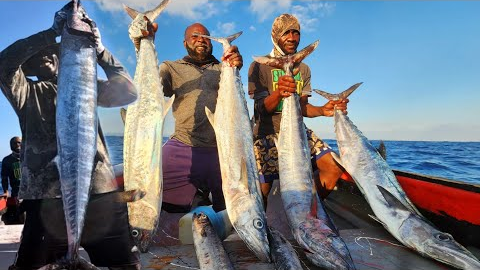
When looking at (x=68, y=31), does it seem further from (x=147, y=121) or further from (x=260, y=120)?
(x=260, y=120)

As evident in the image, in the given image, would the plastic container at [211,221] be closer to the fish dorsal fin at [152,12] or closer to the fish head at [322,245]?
the fish head at [322,245]

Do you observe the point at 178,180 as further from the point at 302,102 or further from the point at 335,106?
the point at 335,106

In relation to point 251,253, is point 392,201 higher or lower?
higher

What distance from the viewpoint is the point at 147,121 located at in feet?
9.25

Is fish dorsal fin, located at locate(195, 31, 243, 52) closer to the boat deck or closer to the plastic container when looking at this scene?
the plastic container

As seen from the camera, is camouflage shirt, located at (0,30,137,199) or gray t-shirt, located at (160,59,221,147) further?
gray t-shirt, located at (160,59,221,147)

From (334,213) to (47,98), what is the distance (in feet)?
12.1

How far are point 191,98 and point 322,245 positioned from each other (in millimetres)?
2041

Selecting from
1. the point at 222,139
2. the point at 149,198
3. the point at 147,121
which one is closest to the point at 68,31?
the point at 147,121

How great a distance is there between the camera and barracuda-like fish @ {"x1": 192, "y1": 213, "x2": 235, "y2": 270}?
2199 millimetres

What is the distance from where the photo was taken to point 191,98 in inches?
141

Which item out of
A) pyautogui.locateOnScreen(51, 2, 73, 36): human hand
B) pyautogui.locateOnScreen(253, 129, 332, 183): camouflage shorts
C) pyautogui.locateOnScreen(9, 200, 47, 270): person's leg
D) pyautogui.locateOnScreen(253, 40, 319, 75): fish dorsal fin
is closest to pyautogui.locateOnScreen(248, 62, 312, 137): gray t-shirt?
pyautogui.locateOnScreen(253, 129, 332, 183): camouflage shorts

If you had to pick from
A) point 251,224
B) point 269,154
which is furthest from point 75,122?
point 269,154

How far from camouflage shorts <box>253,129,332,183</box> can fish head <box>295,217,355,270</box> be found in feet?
2.92
